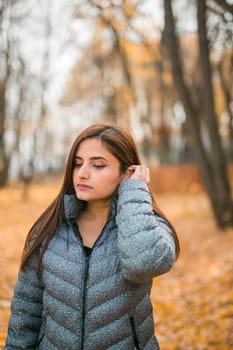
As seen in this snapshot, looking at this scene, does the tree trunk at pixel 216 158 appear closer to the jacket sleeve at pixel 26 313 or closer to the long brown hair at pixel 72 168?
the long brown hair at pixel 72 168

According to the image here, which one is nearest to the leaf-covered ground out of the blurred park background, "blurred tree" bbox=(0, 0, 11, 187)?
the blurred park background

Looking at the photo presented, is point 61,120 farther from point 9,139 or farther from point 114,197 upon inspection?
point 114,197

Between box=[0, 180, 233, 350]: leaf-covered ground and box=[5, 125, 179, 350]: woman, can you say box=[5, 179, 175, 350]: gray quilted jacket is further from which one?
box=[0, 180, 233, 350]: leaf-covered ground

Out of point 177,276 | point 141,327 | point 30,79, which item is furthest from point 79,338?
point 30,79

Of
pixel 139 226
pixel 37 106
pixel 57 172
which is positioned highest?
pixel 37 106

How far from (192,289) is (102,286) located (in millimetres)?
4052

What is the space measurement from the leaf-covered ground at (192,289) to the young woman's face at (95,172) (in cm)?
160

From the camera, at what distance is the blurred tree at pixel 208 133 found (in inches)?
326

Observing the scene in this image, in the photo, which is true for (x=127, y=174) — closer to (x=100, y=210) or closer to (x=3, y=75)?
(x=100, y=210)

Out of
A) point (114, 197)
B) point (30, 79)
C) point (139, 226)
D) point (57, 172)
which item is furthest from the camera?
point (57, 172)

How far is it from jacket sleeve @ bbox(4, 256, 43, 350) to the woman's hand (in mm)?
780

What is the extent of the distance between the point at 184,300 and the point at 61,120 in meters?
42.4

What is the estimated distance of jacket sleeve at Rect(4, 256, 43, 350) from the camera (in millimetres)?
2176

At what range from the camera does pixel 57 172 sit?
146ft
